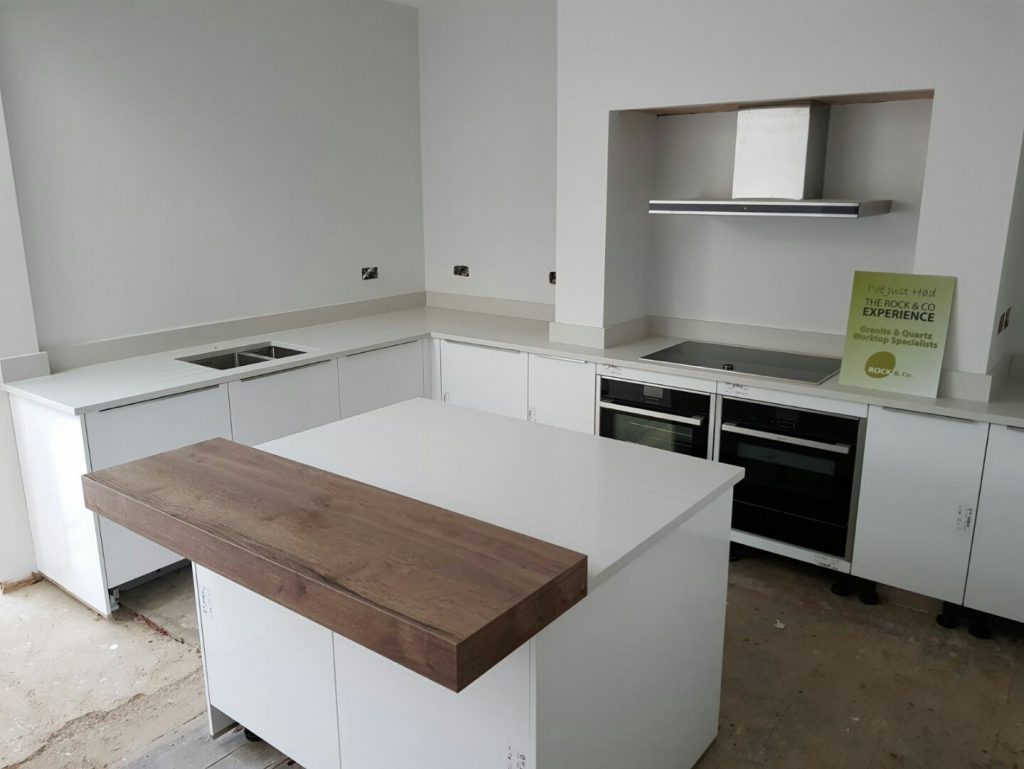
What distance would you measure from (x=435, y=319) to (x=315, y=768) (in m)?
2.93

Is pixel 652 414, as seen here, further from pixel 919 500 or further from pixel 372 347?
pixel 372 347

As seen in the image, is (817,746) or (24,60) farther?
(24,60)

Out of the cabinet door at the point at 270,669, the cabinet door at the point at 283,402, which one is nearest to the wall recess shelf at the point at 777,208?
the cabinet door at the point at 283,402

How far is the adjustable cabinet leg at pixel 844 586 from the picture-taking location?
10.5 ft

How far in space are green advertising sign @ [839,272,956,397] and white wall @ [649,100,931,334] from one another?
0.47 meters

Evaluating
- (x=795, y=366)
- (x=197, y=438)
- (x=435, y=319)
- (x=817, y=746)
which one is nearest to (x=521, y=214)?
(x=435, y=319)

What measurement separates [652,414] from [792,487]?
0.67 meters

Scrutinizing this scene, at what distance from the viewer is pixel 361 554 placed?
1571mm

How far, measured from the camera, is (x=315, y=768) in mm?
2107

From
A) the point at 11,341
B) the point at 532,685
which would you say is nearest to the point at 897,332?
the point at 532,685

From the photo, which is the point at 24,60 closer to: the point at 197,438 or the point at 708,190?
the point at 197,438

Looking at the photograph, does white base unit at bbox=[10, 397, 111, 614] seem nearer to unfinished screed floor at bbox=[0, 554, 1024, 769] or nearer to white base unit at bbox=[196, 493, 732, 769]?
unfinished screed floor at bbox=[0, 554, 1024, 769]

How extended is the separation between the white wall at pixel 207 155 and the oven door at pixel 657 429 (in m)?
1.87

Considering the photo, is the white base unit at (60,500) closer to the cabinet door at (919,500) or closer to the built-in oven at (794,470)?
the built-in oven at (794,470)
